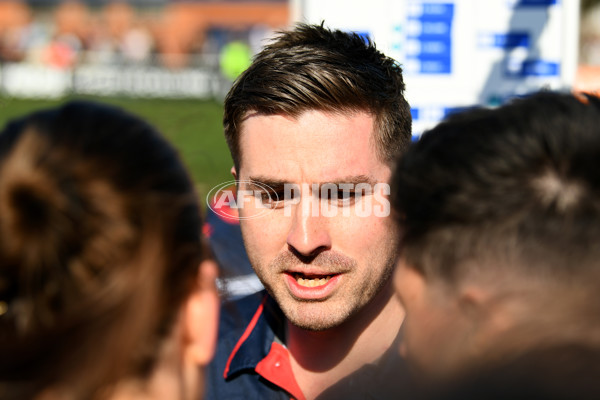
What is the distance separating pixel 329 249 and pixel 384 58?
2.31 ft

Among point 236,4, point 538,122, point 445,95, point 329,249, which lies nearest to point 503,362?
point 538,122

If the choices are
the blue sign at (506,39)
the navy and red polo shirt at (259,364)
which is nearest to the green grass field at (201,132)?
the blue sign at (506,39)

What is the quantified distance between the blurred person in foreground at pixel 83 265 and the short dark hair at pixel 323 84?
2.96 feet

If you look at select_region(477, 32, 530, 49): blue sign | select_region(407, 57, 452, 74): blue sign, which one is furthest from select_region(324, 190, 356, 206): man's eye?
select_region(477, 32, 530, 49): blue sign

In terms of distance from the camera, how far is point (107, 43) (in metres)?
26.9

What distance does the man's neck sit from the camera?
2068mm

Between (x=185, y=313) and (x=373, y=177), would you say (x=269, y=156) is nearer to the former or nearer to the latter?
(x=373, y=177)

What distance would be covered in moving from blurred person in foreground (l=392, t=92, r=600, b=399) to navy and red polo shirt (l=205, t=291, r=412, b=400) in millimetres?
500

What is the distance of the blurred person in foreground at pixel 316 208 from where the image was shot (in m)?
1.95

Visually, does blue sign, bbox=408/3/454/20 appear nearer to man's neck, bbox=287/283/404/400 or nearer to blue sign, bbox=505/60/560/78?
blue sign, bbox=505/60/560/78

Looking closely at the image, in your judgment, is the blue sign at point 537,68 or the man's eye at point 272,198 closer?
the man's eye at point 272,198

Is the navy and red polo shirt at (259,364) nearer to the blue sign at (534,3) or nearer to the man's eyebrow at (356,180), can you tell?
the man's eyebrow at (356,180)

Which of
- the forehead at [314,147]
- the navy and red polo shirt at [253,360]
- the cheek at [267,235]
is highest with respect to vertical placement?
the forehead at [314,147]

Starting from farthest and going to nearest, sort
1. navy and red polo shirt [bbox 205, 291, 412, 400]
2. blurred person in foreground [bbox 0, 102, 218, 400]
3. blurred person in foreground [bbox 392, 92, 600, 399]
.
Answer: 1. navy and red polo shirt [bbox 205, 291, 412, 400]
2. blurred person in foreground [bbox 392, 92, 600, 399]
3. blurred person in foreground [bbox 0, 102, 218, 400]
